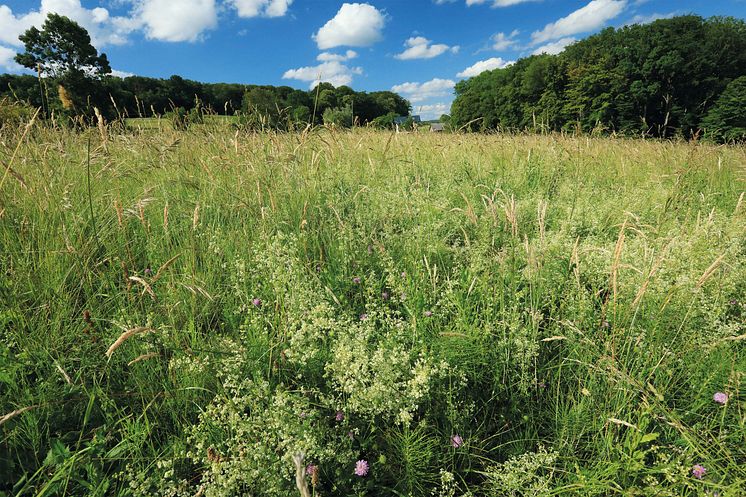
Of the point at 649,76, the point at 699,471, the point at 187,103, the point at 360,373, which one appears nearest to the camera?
the point at 699,471

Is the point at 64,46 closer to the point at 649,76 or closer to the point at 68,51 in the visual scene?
the point at 68,51

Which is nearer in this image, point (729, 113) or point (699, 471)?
point (699, 471)

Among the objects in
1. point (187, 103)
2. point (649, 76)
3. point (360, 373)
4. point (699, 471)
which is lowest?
point (699, 471)

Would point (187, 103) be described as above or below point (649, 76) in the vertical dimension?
below

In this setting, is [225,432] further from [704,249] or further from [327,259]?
[704,249]

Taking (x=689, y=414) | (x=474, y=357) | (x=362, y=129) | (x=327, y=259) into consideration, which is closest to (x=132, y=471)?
(x=474, y=357)

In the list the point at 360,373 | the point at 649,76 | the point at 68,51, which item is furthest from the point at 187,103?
the point at 649,76

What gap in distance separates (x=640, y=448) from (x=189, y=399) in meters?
1.75

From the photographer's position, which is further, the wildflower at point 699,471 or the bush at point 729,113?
the bush at point 729,113

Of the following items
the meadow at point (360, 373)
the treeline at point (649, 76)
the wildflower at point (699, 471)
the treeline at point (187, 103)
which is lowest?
the wildflower at point (699, 471)

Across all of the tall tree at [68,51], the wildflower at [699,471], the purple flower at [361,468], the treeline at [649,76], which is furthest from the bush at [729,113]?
the tall tree at [68,51]

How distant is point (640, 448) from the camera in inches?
52.4

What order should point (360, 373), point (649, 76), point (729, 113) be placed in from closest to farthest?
point (360, 373) < point (729, 113) < point (649, 76)

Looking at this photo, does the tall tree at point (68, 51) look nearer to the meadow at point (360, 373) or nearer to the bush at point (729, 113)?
the meadow at point (360, 373)
